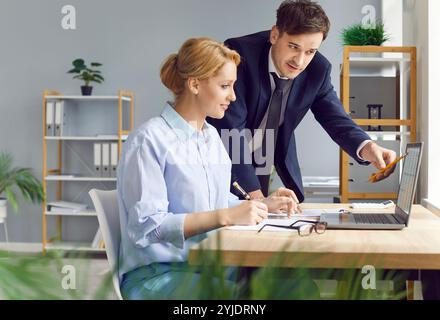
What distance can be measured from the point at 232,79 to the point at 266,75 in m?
0.58

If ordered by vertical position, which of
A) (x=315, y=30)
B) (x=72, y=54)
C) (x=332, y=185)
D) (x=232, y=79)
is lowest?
(x=332, y=185)

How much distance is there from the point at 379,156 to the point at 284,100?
458mm

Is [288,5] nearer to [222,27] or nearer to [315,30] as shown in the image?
[315,30]

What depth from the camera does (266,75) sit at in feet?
7.14

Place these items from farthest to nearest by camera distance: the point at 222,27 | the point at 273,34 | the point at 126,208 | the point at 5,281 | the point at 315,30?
the point at 222,27, the point at 273,34, the point at 315,30, the point at 126,208, the point at 5,281

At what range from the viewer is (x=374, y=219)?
5.29ft

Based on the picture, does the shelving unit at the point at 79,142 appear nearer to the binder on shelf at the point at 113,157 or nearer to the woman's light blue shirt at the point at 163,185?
the binder on shelf at the point at 113,157

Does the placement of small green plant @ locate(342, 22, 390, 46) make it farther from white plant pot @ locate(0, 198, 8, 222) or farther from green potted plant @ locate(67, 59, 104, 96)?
white plant pot @ locate(0, 198, 8, 222)

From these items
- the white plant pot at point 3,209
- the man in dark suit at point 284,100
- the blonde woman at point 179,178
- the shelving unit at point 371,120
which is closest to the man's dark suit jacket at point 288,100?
the man in dark suit at point 284,100

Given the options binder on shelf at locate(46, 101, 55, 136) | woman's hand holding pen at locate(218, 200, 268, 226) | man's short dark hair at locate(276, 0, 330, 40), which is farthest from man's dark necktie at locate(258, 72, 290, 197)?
binder on shelf at locate(46, 101, 55, 136)

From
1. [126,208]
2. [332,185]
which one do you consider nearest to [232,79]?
[126,208]

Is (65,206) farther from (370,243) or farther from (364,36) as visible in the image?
(370,243)

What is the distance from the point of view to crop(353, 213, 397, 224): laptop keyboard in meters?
1.54

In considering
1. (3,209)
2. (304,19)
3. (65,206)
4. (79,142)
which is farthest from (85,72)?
(304,19)
